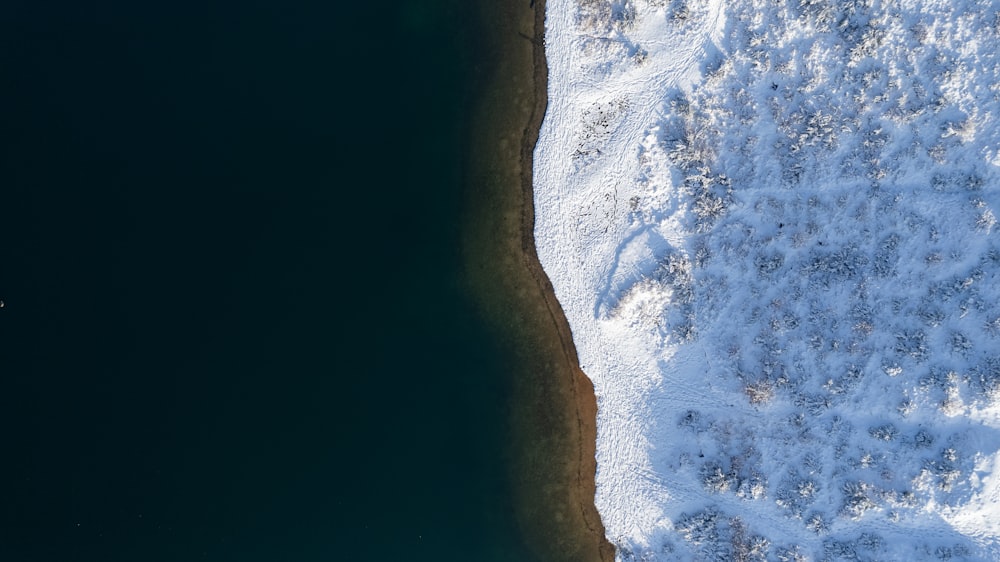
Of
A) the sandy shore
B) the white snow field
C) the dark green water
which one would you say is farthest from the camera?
the dark green water

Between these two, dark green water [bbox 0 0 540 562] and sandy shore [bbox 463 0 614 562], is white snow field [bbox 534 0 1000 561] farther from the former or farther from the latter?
dark green water [bbox 0 0 540 562]

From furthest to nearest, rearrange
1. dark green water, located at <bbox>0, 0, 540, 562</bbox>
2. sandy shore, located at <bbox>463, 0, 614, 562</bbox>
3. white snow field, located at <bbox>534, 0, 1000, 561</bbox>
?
dark green water, located at <bbox>0, 0, 540, 562</bbox>, sandy shore, located at <bbox>463, 0, 614, 562</bbox>, white snow field, located at <bbox>534, 0, 1000, 561</bbox>

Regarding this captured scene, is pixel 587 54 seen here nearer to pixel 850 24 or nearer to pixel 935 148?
pixel 850 24

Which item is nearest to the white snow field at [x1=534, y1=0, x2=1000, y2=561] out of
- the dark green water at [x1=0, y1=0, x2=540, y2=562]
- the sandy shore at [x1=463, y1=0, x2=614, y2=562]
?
the sandy shore at [x1=463, y1=0, x2=614, y2=562]

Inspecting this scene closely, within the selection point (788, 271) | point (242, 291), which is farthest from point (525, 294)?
point (242, 291)

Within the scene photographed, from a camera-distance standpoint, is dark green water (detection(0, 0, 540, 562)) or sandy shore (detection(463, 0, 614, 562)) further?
dark green water (detection(0, 0, 540, 562))

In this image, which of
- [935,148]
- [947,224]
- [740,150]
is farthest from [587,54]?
[947,224]
